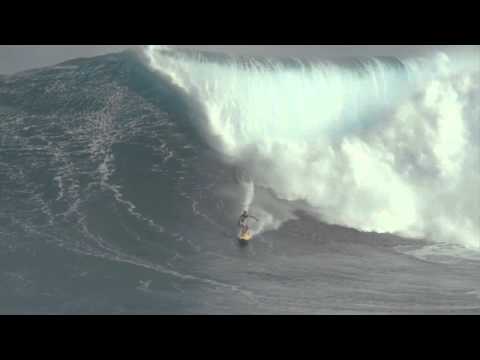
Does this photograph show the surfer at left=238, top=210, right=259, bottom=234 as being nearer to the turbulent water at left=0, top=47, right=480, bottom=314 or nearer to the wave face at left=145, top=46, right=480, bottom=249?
the turbulent water at left=0, top=47, right=480, bottom=314

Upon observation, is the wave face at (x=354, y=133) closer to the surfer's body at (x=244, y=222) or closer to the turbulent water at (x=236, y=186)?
the turbulent water at (x=236, y=186)

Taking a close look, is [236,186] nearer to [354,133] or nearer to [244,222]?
[244,222]

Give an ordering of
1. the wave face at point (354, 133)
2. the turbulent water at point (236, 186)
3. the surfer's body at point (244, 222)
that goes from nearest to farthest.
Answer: the turbulent water at point (236, 186) → the surfer's body at point (244, 222) → the wave face at point (354, 133)

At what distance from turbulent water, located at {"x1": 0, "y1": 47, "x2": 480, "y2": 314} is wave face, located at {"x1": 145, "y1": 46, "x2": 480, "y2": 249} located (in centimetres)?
7

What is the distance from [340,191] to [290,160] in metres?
2.29

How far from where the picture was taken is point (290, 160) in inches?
1038

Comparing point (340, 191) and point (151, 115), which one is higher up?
point (151, 115)

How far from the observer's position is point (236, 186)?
23703 millimetres

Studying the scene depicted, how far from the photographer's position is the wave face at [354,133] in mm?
25516

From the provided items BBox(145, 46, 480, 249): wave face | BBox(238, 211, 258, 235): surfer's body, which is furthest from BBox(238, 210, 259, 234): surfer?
BBox(145, 46, 480, 249): wave face

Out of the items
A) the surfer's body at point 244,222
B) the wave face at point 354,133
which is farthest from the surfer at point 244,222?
the wave face at point 354,133

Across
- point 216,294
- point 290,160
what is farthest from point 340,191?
point 216,294

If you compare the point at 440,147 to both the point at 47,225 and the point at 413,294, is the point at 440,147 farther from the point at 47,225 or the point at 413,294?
the point at 47,225

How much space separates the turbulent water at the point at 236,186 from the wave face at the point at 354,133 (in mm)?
69
